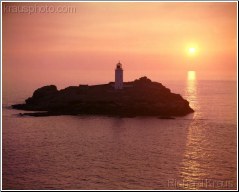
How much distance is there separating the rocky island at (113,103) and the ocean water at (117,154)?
775 cm

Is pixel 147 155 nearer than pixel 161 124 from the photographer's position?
Yes

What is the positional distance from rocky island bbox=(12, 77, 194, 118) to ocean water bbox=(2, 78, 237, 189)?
7.75 meters

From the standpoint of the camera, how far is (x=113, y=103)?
7825 cm

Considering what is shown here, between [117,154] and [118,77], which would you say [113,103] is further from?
[117,154]

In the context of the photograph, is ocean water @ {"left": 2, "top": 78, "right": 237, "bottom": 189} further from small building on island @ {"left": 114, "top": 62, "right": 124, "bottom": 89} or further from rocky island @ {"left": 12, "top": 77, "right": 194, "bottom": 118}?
small building on island @ {"left": 114, "top": 62, "right": 124, "bottom": 89}

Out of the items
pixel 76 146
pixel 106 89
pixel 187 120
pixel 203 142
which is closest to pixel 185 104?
pixel 187 120

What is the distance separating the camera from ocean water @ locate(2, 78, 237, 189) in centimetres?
3409

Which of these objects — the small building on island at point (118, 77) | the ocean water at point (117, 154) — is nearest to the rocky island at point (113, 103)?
the small building on island at point (118, 77)

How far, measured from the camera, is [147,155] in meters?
42.8

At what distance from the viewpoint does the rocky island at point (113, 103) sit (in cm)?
7669

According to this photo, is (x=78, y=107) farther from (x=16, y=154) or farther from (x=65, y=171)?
(x=65, y=171)

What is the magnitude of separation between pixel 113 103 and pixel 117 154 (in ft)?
117

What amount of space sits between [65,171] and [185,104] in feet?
164

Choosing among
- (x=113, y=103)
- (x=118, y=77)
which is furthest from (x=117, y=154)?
(x=118, y=77)
